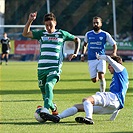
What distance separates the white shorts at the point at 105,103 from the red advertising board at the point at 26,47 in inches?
1517

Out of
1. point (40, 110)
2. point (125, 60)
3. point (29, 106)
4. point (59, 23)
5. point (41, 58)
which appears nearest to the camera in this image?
point (40, 110)

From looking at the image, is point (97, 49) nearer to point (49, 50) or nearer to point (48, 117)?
point (49, 50)

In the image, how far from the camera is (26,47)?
4859 cm

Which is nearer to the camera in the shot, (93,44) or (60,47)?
(60,47)

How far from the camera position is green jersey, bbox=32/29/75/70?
1092 cm

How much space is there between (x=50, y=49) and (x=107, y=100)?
171cm

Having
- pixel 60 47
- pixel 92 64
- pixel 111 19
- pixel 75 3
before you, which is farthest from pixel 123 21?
pixel 60 47

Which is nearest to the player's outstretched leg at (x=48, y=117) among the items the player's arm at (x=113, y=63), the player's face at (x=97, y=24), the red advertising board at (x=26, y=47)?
the player's arm at (x=113, y=63)

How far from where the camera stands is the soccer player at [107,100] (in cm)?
982

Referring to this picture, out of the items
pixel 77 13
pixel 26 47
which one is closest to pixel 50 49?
pixel 26 47

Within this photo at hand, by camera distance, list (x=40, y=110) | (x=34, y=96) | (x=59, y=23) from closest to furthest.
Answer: (x=40, y=110), (x=34, y=96), (x=59, y=23)

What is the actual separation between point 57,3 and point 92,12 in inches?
149

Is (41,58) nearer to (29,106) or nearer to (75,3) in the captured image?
(29,106)

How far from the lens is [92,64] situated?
16.2 metres
